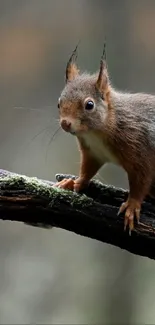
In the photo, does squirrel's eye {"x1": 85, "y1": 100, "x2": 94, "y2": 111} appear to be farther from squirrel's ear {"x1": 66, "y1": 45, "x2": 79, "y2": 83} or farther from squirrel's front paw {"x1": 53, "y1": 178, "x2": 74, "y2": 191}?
squirrel's front paw {"x1": 53, "y1": 178, "x2": 74, "y2": 191}

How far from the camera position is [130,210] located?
1950 mm

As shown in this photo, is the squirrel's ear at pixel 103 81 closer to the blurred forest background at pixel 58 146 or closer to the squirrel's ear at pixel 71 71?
the squirrel's ear at pixel 71 71

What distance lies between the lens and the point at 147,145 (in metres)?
2.04

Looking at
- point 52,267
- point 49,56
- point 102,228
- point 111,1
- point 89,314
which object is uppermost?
point 111,1

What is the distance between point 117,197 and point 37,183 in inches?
10.7

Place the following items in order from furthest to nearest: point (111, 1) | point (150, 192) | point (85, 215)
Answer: point (111, 1) < point (150, 192) < point (85, 215)

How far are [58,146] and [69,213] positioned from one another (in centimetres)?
103

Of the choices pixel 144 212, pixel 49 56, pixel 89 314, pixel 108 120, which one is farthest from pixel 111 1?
pixel 89 314

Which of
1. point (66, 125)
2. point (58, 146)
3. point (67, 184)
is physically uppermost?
point (66, 125)

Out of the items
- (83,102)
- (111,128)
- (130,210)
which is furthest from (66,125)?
(130,210)

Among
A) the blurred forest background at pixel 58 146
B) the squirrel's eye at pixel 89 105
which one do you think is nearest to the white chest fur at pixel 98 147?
the squirrel's eye at pixel 89 105

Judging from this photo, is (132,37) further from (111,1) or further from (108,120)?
(108,120)

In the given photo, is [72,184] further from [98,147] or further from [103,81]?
[103,81]

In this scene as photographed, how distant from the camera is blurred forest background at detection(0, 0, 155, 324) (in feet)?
9.25
